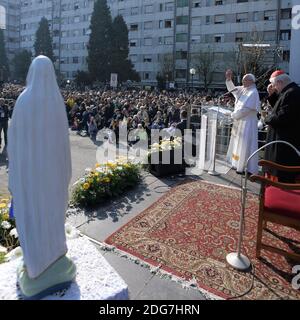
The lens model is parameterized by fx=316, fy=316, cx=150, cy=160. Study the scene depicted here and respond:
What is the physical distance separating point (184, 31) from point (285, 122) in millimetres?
45114

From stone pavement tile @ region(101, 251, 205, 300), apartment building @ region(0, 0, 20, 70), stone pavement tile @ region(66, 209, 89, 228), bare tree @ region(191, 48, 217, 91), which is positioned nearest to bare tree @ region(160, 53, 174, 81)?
bare tree @ region(191, 48, 217, 91)

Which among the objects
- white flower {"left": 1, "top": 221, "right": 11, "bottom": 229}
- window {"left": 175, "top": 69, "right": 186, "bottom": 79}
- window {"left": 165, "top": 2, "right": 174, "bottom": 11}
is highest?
window {"left": 165, "top": 2, "right": 174, "bottom": 11}

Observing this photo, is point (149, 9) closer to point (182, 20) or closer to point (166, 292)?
point (182, 20)

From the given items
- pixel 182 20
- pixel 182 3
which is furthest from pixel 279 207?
pixel 182 3

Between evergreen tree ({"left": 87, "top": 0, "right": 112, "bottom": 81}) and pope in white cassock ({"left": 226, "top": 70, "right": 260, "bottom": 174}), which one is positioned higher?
evergreen tree ({"left": 87, "top": 0, "right": 112, "bottom": 81})

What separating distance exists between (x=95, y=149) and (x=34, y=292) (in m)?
8.71

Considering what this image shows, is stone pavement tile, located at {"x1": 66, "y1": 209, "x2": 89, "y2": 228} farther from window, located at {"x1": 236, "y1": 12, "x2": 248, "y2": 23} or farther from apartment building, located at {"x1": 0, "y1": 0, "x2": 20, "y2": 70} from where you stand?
apartment building, located at {"x1": 0, "y1": 0, "x2": 20, "y2": 70}

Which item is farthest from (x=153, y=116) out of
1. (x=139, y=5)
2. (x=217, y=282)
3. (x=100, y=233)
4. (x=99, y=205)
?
(x=139, y=5)

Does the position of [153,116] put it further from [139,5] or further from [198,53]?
[139,5]

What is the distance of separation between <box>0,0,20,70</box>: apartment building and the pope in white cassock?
75.9m

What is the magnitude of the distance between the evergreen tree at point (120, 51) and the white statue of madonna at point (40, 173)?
4716cm

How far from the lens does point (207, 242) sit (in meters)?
4.09

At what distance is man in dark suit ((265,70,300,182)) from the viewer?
503 centimetres

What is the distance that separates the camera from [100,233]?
4.34 m
